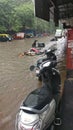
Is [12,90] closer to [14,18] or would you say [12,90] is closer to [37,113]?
[37,113]

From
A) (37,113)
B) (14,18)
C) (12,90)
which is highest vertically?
(14,18)

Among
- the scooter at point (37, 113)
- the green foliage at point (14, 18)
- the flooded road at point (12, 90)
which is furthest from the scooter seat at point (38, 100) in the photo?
the green foliage at point (14, 18)

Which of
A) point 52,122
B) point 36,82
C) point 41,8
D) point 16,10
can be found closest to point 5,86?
point 36,82

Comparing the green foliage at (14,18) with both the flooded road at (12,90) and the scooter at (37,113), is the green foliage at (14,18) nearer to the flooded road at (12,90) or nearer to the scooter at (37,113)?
the flooded road at (12,90)

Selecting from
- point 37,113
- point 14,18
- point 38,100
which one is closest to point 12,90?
point 38,100

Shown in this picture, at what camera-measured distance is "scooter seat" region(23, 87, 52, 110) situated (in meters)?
5.11

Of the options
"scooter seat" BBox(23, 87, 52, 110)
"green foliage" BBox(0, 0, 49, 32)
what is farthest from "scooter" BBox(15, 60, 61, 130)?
"green foliage" BBox(0, 0, 49, 32)

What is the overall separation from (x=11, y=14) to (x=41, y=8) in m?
51.4

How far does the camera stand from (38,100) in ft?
17.4

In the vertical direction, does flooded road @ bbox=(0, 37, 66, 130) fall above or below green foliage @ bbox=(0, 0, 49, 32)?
below

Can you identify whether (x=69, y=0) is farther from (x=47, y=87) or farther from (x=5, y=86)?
(x=47, y=87)

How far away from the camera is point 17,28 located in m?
62.5

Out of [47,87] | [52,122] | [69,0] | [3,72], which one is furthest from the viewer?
[3,72]

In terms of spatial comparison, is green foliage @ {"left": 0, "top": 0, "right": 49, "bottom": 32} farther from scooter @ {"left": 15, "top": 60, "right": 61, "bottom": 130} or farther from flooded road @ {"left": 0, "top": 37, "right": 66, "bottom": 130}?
scooter @ {"left": 15, "top": 60, "right": 61, "bottom": 130}
